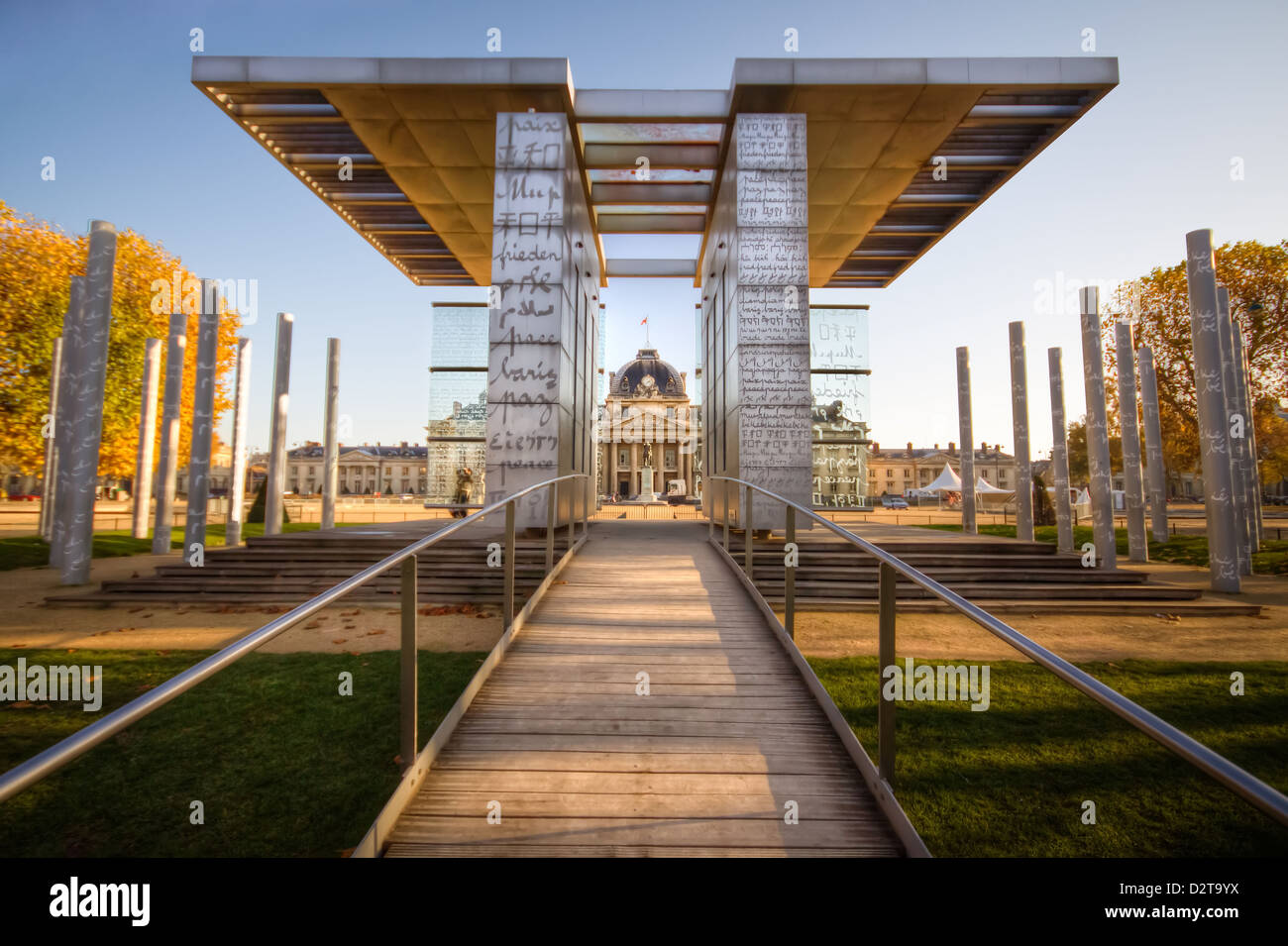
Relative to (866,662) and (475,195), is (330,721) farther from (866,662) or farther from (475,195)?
(475,195)

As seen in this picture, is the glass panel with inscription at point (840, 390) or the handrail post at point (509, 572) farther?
the glass panel with inscription at point (840, 390)

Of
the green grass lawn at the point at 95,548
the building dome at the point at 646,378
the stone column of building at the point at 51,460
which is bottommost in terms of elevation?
the green grass lawn at the point at 95,548

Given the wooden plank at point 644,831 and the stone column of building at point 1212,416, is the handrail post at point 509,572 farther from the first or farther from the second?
the stone column of building at point 1212,416

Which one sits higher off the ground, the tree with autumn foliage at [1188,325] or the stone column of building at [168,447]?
the tree with autumn foliage at [1188,325]

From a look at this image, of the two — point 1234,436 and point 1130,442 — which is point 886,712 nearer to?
point 1130,442

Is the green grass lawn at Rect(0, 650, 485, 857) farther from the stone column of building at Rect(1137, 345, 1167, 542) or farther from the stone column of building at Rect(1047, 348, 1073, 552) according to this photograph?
the stone column of building at Rect(1137, 345, 1167, 542)

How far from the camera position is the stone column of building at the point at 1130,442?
1301 centimetres

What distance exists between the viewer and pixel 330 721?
434cm

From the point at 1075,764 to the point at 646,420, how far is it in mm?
70874

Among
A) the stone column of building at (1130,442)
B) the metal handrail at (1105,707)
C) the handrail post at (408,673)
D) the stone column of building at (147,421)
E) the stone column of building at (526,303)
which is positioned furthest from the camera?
the stone column of building at (147,421)

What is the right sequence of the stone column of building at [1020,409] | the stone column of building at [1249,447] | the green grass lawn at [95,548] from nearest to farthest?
the green grass lawn at [95,548] → the stone column of building at [1020,409] → the stone column of building at [1249,447]

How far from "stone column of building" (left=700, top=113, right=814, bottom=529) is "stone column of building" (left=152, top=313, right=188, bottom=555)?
1208 cm

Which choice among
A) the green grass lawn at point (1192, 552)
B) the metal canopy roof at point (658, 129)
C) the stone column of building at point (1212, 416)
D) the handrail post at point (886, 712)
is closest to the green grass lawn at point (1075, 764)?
the handrail post at point (886, 712)

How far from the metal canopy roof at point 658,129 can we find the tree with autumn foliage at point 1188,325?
31.2 ft
